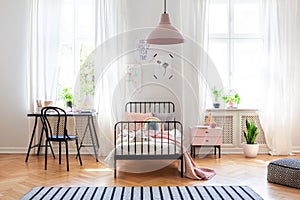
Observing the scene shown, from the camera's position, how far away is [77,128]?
6.11m

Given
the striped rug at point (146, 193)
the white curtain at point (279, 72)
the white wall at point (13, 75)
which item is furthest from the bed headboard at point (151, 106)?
the striped rug at point (146, 193)

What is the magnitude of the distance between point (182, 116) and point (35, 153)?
8.38 ft

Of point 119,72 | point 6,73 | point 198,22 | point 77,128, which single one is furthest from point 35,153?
point 198,22

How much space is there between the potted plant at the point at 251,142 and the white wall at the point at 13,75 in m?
3.68

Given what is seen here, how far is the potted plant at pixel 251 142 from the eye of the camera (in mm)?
5676

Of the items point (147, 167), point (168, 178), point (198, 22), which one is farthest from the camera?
point (198, 22)

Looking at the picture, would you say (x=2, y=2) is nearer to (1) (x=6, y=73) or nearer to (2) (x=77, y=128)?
(1) (x=6, y=73)

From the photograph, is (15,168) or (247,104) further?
(247,104)

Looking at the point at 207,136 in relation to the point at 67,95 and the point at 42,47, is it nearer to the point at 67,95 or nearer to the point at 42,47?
the point at 67,95

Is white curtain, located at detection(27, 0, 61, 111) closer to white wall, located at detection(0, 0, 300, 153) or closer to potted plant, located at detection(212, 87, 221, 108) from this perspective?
white wall, located at detection(0, 0, 300, 153)

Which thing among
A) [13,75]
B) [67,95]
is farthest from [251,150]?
[13,75]

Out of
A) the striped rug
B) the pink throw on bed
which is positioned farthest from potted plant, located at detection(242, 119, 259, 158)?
the striped rug

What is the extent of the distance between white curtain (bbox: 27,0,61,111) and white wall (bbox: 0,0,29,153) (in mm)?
190

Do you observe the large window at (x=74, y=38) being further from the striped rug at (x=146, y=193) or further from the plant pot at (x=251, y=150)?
the plant pot at (x=251, y=150)
